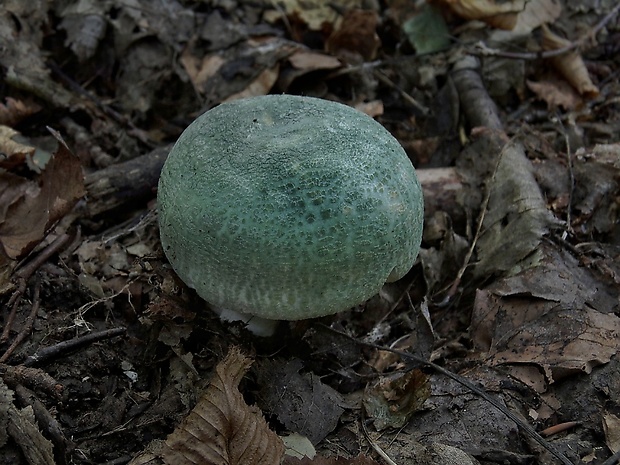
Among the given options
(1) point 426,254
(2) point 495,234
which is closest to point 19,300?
(1) point 426,254

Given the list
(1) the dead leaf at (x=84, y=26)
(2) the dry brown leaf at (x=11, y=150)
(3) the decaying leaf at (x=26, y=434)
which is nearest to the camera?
(3) the decaying leaf at (x=26, y=434)

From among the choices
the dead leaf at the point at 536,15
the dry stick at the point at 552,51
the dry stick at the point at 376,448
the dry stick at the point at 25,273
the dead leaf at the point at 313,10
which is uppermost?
the dead leaf at the point at 313,10

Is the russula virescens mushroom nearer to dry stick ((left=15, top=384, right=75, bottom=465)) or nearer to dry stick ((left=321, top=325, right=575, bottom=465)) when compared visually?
dry stick ((left=321, top=325, right=575, bottom=465))

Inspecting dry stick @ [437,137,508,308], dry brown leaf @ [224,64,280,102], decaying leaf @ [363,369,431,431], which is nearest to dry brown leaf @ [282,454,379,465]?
decaying leaf @ [363,369,431,431]

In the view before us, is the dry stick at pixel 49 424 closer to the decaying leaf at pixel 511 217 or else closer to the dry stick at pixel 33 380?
the dry stick at pixel 33 380

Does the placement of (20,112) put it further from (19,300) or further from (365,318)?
(365,318)

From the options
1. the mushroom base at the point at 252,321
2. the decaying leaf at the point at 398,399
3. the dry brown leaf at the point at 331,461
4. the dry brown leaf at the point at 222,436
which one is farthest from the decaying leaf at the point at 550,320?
the dry brown leaf at the point at 222,436
